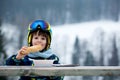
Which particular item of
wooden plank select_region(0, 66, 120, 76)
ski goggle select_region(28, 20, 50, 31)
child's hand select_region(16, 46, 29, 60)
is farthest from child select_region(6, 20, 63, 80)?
wooden plank select_region(0, 66, 120, 76)

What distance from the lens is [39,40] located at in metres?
2.48

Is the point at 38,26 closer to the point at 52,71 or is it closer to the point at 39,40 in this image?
the point at 39,40

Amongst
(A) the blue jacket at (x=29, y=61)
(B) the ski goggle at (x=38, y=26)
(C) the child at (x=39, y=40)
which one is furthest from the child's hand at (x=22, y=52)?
(B) the ski goggle at (x=38, y=26)

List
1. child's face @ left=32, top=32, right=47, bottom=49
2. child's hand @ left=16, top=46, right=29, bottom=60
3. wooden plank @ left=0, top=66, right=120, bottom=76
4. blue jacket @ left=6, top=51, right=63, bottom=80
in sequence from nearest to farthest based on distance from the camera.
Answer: wooden plank @ left=0, top=66, right=120, bottom=76, child's hand @ left=16, top=46, right=29, bottom=60, blue jacket @ left=6, top=51, right=63, bottom=80, child's face @ left=32, top=32, right=47, bottom=49

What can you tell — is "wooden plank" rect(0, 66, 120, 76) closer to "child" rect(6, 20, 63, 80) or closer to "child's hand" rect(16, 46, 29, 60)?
"child's hand" rect(16, 46, 29, 60)

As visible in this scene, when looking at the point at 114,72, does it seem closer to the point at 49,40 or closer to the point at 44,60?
the point at 44,60

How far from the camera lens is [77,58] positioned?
65.8 metres

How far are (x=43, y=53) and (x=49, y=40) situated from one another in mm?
118

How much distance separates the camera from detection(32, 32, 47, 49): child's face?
2.47 meters

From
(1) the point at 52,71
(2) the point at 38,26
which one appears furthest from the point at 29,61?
(1) the point at 52,71

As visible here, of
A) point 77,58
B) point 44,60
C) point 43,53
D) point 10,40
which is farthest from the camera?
point 77,58

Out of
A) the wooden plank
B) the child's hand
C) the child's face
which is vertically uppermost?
the child's face

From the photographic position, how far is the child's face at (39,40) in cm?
247

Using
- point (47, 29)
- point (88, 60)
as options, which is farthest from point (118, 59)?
point (47, 29)
